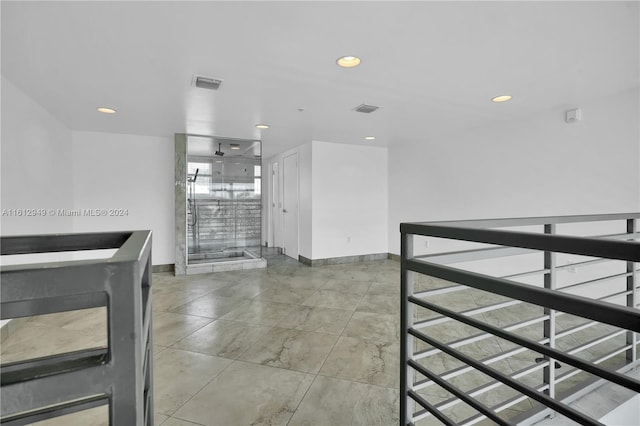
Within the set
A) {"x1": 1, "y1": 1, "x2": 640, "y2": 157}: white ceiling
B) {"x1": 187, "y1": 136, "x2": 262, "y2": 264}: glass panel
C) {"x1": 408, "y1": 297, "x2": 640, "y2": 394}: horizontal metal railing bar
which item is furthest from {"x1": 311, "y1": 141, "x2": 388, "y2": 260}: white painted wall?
{"x1": 408, "y1": 297, "x2": 640, "y2": 394}: horizontal metal railing bar

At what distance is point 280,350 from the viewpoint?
264cm

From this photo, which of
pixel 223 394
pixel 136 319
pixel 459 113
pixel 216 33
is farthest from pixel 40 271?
pixel 459 113

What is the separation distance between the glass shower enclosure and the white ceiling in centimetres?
149

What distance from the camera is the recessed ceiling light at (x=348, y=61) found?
2.47 metres

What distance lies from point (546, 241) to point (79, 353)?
3.14 ft

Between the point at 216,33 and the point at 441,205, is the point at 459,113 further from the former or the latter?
the point at 216,33

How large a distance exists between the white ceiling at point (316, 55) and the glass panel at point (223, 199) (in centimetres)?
150

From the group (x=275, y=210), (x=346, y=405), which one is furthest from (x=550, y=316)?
(x=275, y=210)

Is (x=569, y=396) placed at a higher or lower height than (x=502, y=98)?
lower

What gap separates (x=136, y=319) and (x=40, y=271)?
0.40 feet

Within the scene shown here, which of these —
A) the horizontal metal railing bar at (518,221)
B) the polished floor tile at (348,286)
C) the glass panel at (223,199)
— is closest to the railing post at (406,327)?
the horizontal metal railing bar at (518,221)

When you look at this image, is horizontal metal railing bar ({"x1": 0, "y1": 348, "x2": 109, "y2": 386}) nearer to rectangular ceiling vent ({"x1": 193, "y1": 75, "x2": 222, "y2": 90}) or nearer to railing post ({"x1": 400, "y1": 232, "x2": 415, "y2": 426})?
railing post ({"x1": 400, "y1": 232, "x2": 415, "y2": 426})

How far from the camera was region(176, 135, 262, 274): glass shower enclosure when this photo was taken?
17.8ft

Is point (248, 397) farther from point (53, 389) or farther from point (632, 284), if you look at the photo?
point (632, 284)
